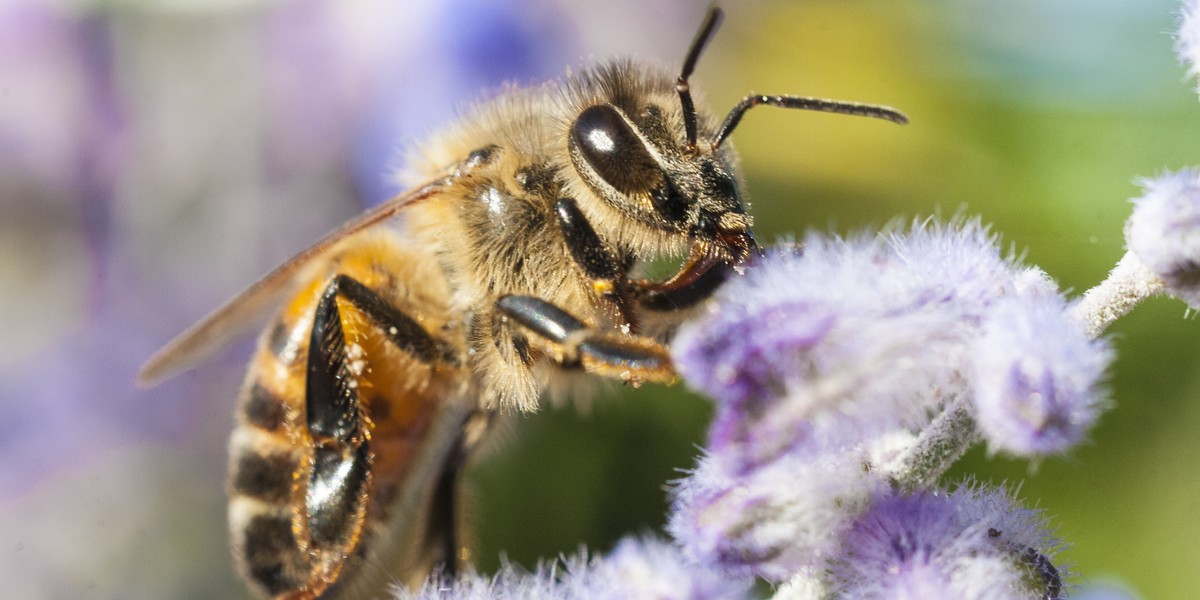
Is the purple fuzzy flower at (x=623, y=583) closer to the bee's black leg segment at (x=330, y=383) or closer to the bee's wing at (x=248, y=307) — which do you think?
the bee's black leg segment at (x=330, y=383)

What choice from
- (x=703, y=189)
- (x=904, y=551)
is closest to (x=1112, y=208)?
(x=703, y=189)

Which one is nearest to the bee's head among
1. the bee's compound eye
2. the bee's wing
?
the bee's compound eye

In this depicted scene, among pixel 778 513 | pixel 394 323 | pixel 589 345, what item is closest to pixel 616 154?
pixel 589 345

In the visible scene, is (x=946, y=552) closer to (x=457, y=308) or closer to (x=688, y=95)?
(x=688, y=95)

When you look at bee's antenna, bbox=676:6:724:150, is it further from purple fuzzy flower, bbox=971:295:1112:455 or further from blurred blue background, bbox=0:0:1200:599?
blurred blue background, bbox=0:0:1200:599

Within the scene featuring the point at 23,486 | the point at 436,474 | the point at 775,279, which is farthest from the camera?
the point at 23,486

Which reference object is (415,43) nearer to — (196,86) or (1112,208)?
(196,86)

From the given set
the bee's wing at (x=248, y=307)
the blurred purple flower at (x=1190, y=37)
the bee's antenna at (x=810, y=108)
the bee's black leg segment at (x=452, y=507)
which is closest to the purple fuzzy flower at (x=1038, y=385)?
the blurred purple flower at (x=1190, y=37)

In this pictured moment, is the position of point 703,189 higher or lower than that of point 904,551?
higher

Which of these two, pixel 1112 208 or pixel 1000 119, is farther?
pixel 1000 119
